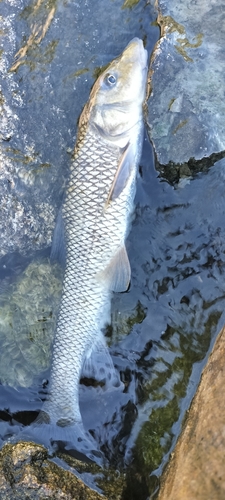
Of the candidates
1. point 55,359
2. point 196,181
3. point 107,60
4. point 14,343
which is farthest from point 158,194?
point 14,343

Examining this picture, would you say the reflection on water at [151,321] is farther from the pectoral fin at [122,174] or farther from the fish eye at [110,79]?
the fish eye at [110,79]

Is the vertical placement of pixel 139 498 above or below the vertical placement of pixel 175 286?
below

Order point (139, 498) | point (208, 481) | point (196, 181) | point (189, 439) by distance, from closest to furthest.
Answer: point (208, 481) → point (189, 439) → point (139, 498) → point (196, 181)

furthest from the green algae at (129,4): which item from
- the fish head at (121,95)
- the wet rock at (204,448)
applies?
the wet rock at (204,448)

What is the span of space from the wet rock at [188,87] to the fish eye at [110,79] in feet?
0.83

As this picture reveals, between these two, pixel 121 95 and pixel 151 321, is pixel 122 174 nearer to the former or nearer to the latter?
pixel 121 95

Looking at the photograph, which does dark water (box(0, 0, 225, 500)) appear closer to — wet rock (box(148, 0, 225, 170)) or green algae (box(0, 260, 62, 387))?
green algae (box(0, 260, 62, 387))

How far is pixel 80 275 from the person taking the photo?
9.56ft

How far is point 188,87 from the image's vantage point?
281 centimetres

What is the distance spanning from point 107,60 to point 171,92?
552 millimetres

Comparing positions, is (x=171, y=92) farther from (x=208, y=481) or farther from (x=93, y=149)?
(x=208, y=481)

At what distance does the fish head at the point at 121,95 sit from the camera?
9.21 feet

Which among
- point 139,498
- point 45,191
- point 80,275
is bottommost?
point 139,498

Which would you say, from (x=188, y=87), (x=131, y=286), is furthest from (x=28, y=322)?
(x=188, y=87)
